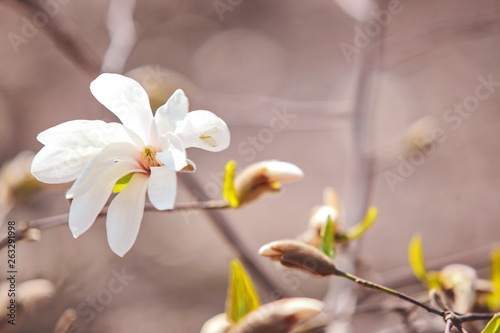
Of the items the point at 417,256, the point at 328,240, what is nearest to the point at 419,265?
the point at 417,256

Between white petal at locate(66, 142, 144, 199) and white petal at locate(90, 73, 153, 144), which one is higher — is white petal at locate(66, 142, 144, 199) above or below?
below

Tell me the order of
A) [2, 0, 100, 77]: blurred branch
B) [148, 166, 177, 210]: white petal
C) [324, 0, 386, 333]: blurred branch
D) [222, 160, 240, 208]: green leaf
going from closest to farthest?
[148, 166, 177, 210]: white petal
[222, 160, 240, 208]: green leaf
[2, 0, 100, 77]: blurred branch
[324, 0, 386, 333]: blurred branch

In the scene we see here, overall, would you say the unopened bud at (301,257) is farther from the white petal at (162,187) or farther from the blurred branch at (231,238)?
the blurred branch at (231,238)

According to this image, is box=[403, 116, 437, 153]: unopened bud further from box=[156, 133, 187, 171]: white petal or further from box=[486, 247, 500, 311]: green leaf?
box=[156, 133, 187, 171]: white petal

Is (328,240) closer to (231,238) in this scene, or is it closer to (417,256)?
(417,256)

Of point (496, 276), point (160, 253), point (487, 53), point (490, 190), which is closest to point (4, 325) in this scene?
point (496, 276)

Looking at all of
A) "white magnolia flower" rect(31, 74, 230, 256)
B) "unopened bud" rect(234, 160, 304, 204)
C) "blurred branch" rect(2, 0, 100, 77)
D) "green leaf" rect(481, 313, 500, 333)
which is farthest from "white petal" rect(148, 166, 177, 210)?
"blurred branch" rect(2, 0, 100, 77)

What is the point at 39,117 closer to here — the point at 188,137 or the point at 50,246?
the point at 50,246
